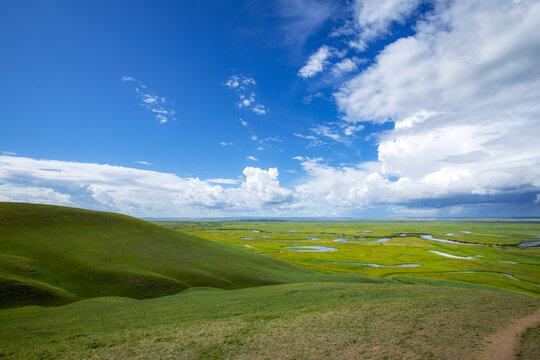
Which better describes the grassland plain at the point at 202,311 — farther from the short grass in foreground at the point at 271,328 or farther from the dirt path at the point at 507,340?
the dirt path at the point at 507,340

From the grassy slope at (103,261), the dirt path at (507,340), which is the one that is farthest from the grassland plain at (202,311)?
the dirt path at (507,340)

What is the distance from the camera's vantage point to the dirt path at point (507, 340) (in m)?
14.1

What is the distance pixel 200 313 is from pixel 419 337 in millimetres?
20621

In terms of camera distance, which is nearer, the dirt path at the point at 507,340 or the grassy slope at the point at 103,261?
the dirt path at the point at 507,340

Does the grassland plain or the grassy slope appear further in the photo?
the grassy slope

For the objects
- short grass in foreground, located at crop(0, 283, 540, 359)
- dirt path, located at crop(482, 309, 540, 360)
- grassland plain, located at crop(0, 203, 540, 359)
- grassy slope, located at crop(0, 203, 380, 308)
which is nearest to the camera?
dirt path, located at crop(482, 309, 540, 360)

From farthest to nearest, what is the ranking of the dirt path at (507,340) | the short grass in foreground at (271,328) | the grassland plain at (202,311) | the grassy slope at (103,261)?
the grassy slope at (103,261) < the grassland plain at (202,311) < the short grass in foreground at (271,328) < the dirt path at (507,340)

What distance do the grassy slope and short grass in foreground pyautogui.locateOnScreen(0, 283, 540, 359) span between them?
9.50m

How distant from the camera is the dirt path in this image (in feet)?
46.4

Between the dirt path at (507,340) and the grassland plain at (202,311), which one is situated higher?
the dirt path at (507,340)

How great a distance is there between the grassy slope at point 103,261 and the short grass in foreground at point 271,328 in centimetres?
950

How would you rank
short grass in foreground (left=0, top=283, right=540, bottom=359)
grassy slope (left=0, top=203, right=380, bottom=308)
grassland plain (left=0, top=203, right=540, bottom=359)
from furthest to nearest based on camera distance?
1. grassy slope (left=0, top=203, right=380, bottom=308)
2. grassland plain (left=0, top=203, right=540, bottom=359)
3. short grass in foreground (left=0, top=283, right=540, bottom=359)

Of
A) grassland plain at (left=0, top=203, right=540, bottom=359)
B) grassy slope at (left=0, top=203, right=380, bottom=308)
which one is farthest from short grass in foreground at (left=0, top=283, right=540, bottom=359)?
grassy slope at (left=0, top=203, right=380, bottom=308)

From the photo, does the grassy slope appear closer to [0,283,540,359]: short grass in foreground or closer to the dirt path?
[0,283,540,359]: short grass in foreground
